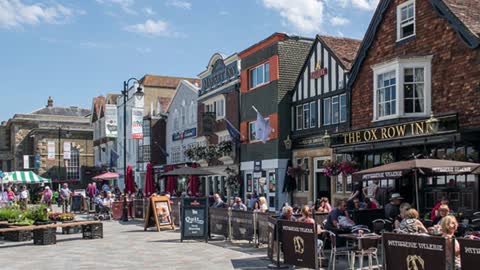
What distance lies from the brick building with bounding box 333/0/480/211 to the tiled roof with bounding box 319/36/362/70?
2.43 meters

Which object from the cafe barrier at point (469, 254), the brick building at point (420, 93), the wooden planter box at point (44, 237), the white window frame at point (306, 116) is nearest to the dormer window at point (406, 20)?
the brick building at point (420, 93)

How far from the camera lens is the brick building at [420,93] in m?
17.7

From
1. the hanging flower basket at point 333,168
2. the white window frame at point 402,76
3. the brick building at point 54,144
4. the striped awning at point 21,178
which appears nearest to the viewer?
the white window frame at point 402,76

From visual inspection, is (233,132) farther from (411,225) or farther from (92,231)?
(411,225)

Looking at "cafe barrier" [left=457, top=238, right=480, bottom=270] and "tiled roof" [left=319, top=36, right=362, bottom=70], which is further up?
"tiled roof" [left=319, top=36, right=362, bottom=70]

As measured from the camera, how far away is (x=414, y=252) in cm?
855

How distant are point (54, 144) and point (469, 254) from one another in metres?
66.9

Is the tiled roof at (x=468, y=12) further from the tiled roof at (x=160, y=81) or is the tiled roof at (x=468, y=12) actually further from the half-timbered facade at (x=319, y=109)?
the tiled roof at (x=160, y=81)

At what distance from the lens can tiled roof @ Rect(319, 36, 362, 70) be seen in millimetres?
25500

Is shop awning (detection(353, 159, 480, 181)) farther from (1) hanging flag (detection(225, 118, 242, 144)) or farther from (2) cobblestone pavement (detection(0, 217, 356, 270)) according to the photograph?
(1) hanging flag (detection(225, 118, 242, 144))

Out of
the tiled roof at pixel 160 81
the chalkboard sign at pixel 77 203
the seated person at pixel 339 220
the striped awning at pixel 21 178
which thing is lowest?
the chalkboard sign at pixel 77 203

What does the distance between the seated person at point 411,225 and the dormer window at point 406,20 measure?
1080 centimetres

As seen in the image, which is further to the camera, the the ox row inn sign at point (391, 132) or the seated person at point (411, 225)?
the the ox row inn sign at point (391, 132)

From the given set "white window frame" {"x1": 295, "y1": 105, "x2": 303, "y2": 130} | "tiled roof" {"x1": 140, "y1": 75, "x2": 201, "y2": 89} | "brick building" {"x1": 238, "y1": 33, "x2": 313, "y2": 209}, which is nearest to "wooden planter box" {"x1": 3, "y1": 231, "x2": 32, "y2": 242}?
"brick building" {"x1": 238, "y1": 33, "x2": 313, "y2": 209}
